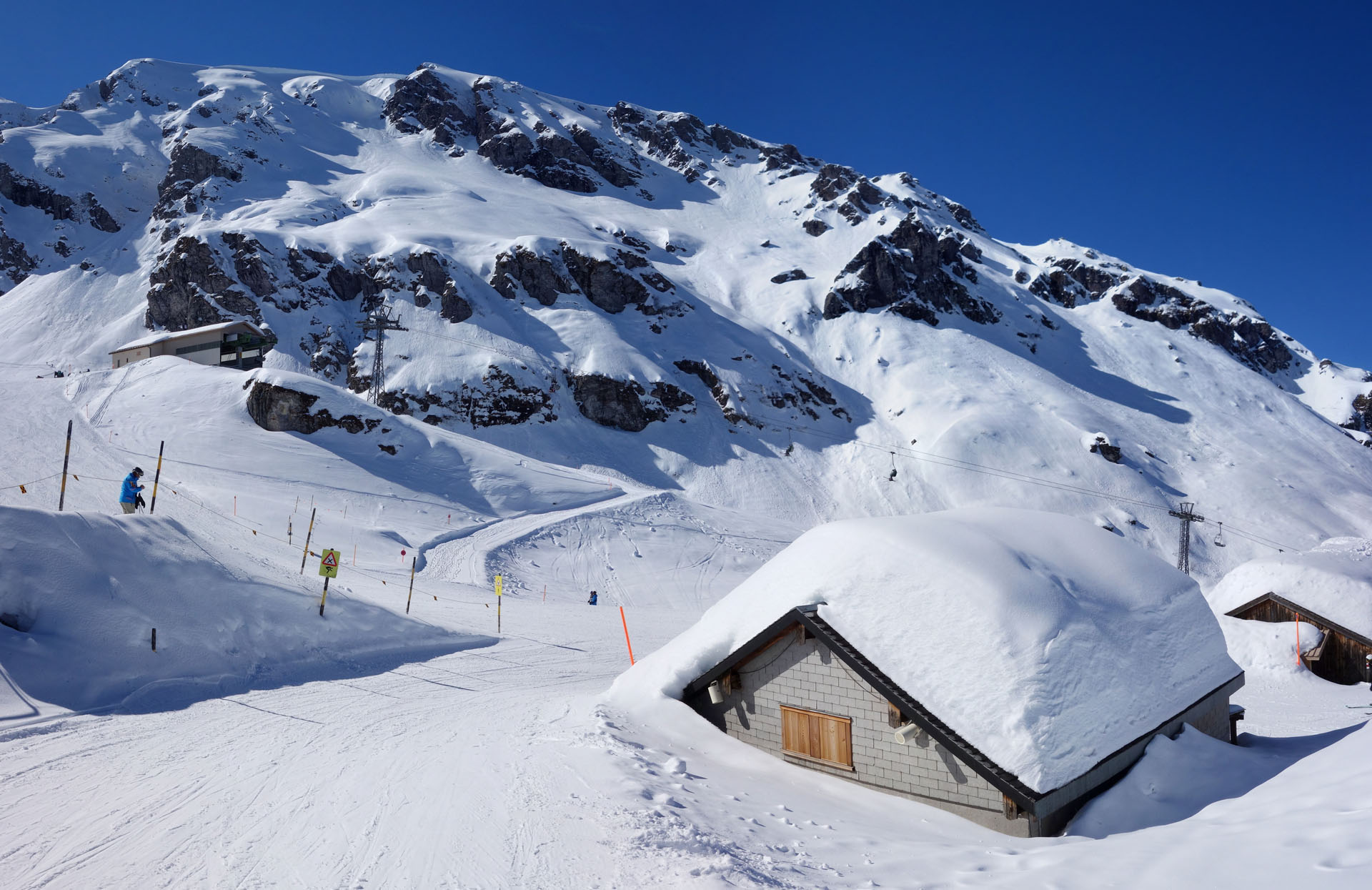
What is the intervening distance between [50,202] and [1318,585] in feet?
469

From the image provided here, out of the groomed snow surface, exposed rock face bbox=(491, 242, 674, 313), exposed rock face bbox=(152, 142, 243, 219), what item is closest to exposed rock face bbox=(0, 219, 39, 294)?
exposed rock face bbox=(152, 142, 243, 219)

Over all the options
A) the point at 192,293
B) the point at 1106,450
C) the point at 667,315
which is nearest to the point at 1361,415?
the point at 1106,450

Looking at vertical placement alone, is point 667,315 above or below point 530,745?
above

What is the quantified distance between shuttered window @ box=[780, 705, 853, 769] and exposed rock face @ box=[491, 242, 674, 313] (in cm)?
7013

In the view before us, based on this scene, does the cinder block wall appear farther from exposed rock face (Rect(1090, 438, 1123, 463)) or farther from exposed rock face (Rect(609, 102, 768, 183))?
exposed rock face (Rect(609, 102, 768, 183))

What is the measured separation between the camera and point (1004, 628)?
400 inches

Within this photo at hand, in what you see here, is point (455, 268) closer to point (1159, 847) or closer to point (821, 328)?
point (821, 328)

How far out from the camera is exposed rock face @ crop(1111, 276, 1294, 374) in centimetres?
10388

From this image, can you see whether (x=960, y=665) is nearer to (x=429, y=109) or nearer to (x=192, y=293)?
(x=192, y=293)

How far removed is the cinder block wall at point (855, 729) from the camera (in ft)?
31.9

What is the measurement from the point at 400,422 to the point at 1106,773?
160 ft

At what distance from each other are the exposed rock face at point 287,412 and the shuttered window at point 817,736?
145 ft

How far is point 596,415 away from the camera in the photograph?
64000mm

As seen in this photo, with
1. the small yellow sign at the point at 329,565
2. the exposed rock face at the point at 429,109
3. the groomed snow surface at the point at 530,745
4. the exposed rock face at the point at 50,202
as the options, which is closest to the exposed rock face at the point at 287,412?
the groomed snow surface at the point at 530,745
